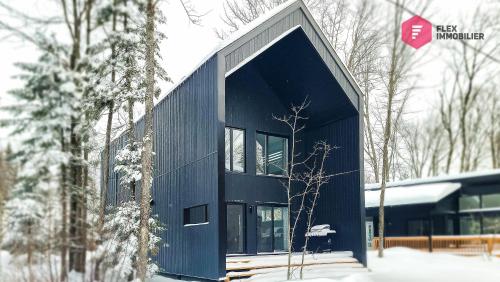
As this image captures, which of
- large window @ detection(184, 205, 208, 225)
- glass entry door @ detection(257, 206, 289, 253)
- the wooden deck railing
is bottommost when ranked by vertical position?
glass entry door @ detection(257, 206, 289, 253)

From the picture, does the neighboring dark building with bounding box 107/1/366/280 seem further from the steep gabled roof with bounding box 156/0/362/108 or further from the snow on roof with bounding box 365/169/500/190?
the snow on roof with bounding box 365/169/500/190

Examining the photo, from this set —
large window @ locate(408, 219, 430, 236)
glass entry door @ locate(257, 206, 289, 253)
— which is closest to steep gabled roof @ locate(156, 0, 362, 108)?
glass entry door @ locate(257, 206, 289, 253)

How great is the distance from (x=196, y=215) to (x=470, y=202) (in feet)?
32.3

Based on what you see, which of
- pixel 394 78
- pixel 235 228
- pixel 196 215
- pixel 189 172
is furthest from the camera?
pixel 235 228

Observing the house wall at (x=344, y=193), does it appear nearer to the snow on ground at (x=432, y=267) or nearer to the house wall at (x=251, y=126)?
the house wall at (x=251, y=126)

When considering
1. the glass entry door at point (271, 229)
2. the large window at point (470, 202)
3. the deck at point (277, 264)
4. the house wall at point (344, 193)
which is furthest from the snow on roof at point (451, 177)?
the glass entry door at point (271, 229)

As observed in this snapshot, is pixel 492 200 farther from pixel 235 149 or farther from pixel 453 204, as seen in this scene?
pixel 235 149

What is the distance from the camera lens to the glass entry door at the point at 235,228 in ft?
44.0

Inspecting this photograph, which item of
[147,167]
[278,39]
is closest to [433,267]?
[278,39]

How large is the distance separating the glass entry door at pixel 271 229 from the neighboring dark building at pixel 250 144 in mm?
29

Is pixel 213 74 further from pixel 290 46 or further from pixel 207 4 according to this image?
pixel 207 4

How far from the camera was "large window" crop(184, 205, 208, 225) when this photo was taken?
11.3 metres

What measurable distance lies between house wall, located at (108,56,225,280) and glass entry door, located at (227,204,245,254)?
4.81ft

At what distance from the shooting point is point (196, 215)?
11898 millimetres
